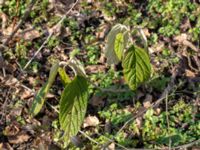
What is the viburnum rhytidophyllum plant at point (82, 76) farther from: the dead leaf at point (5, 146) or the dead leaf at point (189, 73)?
the dead leaf at point (189, 73)

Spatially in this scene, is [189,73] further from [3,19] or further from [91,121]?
[3,19]

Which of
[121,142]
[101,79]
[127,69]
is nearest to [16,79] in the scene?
[101,79]

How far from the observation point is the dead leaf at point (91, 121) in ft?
9.19

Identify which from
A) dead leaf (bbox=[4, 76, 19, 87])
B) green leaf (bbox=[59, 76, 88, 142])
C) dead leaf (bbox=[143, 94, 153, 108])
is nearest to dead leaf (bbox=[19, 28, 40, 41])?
dead leaf (bbox=[4, 76, 19, 87])

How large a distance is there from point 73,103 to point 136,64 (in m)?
0.35

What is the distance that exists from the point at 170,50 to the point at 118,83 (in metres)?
0.50

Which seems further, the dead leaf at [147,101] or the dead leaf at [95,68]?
the dead leaf at [95,68]

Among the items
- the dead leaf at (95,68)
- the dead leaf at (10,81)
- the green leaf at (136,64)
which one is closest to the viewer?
the green leaf at (136,64)

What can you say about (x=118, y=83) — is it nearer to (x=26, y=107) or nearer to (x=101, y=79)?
(x=101, y=79)

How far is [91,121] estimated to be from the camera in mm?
2818

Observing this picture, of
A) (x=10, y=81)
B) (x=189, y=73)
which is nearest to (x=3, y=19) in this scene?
(x=10, y=81)

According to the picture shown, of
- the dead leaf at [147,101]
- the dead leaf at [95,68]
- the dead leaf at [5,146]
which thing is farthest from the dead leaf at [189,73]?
the dead leaf at [5,146]

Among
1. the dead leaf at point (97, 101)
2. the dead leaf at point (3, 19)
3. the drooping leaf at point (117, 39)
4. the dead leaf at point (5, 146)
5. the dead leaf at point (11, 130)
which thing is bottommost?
the dead leaf at point (5, 146)

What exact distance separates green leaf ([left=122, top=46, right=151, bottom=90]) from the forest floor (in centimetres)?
49
